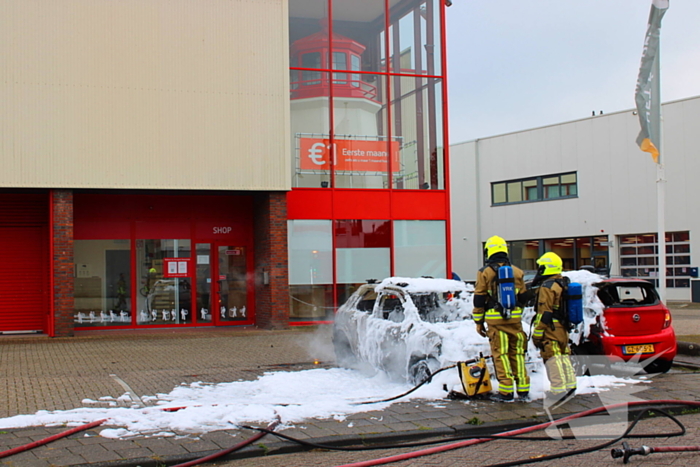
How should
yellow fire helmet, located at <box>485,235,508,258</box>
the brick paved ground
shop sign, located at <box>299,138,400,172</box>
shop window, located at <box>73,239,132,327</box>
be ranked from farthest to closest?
1. shop sign, located at <box>299,138,400,172</box>
2. shop window, located at <box>73,239,132,327</box>
3. yellow fire helmet, located at <box>485,235,508,258</box>
4. the brick paved ground

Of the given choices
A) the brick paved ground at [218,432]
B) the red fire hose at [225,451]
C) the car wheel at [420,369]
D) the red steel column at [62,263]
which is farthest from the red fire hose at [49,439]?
the red steel column at [62,263]

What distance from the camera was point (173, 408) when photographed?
24.4 feet

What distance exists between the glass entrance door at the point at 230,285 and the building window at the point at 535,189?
1955 centimetres

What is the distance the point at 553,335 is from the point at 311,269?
11151 millimetres

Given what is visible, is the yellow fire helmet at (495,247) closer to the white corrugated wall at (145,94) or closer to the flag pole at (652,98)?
the flag pole at (652,98)

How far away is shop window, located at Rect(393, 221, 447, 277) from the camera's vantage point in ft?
64.1

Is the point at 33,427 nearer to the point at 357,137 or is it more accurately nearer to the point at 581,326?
the point at 581,326

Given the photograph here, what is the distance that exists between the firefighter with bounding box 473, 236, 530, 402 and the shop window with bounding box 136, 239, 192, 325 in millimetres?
12478

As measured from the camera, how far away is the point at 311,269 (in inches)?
745

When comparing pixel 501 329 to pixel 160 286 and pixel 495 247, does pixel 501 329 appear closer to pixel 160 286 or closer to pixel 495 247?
pixel 495 247

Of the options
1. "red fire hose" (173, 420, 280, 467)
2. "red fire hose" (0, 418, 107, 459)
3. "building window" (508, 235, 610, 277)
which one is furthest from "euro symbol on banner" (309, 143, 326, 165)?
"building window" (508, 235, 610, 277)

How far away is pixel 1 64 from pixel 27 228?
13.6 ft

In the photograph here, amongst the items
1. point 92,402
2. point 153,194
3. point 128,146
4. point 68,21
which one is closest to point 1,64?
point 68,21

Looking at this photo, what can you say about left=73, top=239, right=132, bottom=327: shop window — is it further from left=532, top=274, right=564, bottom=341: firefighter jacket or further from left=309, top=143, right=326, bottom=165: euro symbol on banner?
left=532, top=274, right=564, bottom=341: firefighter jacket
